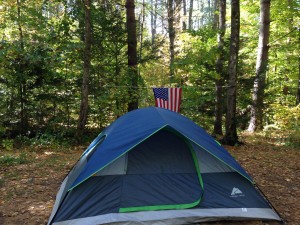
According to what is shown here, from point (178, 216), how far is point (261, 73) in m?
6.83

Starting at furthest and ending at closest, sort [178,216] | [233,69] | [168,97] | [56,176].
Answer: [233,69]
[168,97]
[56,176]
[178,216]

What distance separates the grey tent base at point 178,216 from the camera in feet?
12.1

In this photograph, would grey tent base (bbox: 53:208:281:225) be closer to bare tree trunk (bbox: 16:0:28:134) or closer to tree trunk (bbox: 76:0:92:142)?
tree trunk (bbox: 76:0:92:142)

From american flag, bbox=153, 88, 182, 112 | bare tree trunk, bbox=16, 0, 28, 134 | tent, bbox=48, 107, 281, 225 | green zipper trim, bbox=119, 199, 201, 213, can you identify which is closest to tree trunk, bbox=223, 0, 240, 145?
american flag, bbox=153, 88, 182, 112

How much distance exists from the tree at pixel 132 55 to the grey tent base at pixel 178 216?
605cm

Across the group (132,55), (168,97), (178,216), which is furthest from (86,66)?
(178,216)

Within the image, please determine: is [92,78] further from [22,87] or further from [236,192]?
[236,192]

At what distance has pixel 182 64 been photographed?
35.6 ft

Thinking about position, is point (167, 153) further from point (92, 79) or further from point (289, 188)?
point (92, 79)

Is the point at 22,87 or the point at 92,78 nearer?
the point at 22,87

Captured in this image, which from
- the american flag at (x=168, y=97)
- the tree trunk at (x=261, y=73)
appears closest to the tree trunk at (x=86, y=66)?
the american flag at (x=168, y=97)

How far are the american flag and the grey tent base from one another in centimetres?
394

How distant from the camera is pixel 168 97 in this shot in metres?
7.65

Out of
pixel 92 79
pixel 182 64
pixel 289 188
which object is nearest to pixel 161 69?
pixel 182 64
